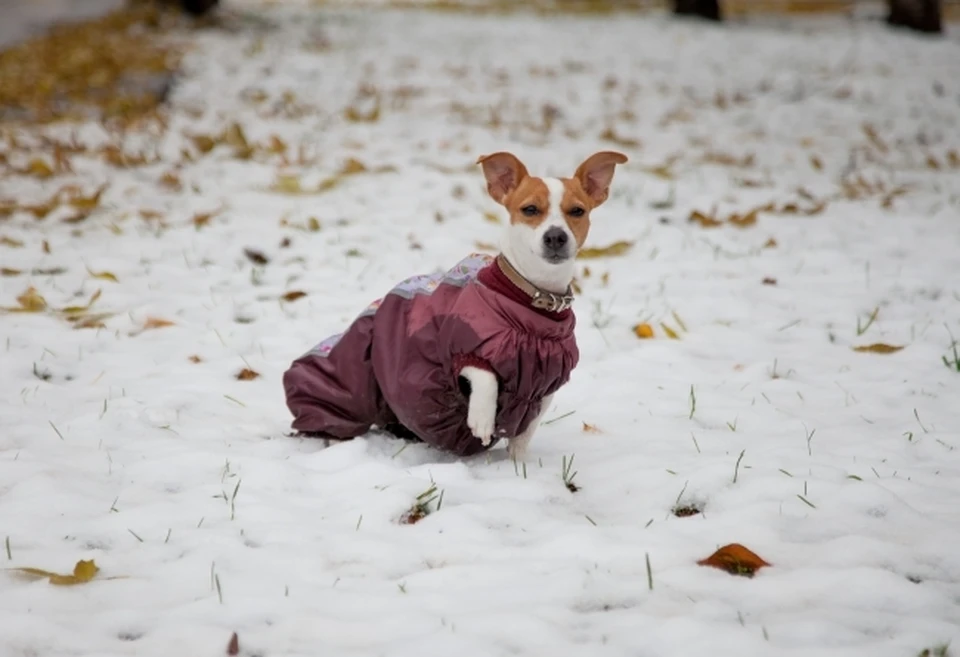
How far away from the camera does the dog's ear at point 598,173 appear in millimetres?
3191

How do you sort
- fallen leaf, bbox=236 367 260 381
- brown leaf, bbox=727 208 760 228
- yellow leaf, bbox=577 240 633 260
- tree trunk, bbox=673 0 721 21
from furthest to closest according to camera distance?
tree trunk, bbox=673 0 721 21 → brown leaf, bbox=727 208 760 228 → yellow leaf, bbox=577 240 633 260 → fallen leaf, bbox=236 367 260 381

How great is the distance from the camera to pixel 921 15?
49.2 feet

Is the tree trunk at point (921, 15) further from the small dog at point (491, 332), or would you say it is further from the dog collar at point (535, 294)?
the dog collar at point (535, 294)

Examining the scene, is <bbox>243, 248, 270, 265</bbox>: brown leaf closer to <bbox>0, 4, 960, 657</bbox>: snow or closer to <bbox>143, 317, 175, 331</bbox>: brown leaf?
<bbox>0, 4, 960, 657</bbox>: snow

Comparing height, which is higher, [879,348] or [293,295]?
[879,348]

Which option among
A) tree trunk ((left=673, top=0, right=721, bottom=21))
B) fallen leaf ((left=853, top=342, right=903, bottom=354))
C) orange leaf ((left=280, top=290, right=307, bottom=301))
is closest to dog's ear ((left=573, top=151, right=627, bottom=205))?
fallen leaf ((left=853, top=342, right=903, bottom=354))

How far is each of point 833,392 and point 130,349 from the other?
341 cm

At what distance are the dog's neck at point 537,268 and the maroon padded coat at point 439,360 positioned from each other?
0.07 meters

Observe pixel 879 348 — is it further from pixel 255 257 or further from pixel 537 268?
pixel 255 257

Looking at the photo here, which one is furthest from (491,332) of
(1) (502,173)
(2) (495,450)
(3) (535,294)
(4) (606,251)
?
(4) (606,251)

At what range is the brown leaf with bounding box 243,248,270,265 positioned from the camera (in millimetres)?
5555

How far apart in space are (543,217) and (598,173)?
0.38 metres

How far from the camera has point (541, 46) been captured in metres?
14.6

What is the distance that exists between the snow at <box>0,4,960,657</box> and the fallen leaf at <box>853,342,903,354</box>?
37 mm
